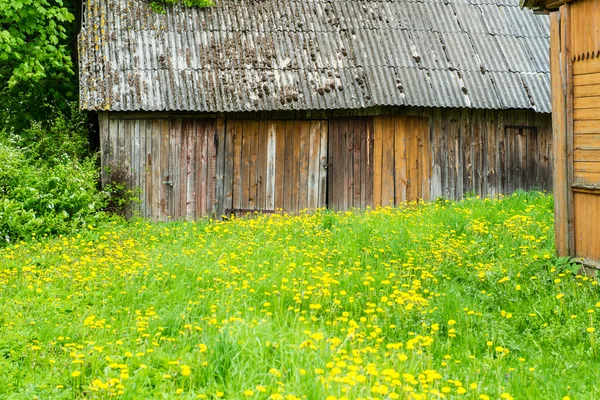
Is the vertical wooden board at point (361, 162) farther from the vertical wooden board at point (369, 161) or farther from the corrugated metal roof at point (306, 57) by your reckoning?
the corrugated metal roof at point (306, 57)

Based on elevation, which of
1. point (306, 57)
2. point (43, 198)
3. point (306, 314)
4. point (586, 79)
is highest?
point (306, 57)

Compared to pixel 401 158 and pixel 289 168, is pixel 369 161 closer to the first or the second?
pixel 401 158

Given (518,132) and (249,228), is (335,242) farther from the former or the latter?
(518,132)

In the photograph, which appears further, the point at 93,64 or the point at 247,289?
the point at 93,64

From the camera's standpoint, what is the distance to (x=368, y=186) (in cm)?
1262

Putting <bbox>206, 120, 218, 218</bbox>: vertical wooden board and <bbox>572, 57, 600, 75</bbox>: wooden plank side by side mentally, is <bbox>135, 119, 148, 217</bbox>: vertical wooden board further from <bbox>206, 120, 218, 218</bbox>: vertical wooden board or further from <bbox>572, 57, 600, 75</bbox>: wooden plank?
<bbox>572, 57, 600, 75</bbox>: wooden plank

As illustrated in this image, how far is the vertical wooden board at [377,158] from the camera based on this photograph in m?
12.6

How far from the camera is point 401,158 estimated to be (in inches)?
503

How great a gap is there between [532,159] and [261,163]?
18.3 feet

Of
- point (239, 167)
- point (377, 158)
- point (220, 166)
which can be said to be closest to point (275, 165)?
point (239, 167)

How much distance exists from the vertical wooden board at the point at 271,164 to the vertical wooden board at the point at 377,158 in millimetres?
1873

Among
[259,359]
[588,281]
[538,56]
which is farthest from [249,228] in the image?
[538,56]

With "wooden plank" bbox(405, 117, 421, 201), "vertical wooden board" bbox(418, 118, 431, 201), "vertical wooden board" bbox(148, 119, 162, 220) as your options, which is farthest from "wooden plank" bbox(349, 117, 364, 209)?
"vertical wooden board" bbox(148, 119, 162, 220)

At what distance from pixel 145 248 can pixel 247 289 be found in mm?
2480
